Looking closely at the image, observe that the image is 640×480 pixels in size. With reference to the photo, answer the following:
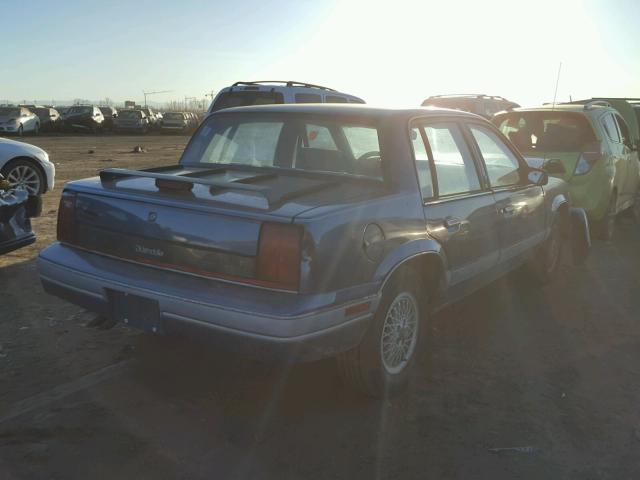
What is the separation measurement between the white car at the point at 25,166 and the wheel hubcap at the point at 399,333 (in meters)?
6.35

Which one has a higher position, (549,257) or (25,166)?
(25,166)

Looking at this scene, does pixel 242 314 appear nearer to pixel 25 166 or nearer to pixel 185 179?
pixel 185 179

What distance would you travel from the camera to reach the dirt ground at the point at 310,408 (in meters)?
2.96

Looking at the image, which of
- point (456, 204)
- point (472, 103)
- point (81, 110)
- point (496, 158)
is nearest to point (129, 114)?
point (81, 110)

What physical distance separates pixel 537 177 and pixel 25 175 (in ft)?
22.5

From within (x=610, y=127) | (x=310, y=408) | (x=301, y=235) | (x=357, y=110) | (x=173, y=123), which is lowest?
(x=173, y=123)

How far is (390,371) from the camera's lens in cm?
365

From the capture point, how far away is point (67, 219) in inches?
146

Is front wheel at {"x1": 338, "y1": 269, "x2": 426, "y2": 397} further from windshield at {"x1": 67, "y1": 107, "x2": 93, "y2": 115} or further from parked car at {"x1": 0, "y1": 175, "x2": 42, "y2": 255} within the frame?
windshield at {"x1": 67, "y1": 107, "x2": 93, "y2": 115}

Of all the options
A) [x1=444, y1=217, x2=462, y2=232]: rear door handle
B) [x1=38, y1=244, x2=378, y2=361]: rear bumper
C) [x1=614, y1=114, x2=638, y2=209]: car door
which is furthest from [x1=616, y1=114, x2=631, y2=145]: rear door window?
[x1=38, y1=244, x2=378, y2=361]: rear bumper

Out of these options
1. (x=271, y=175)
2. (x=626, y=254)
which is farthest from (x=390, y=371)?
(x=626, y=254)

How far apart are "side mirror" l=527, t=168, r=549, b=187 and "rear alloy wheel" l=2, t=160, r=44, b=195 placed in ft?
21.1

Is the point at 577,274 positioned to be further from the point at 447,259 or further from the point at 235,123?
the point at 235,123

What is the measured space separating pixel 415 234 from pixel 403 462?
1196 millimetres
